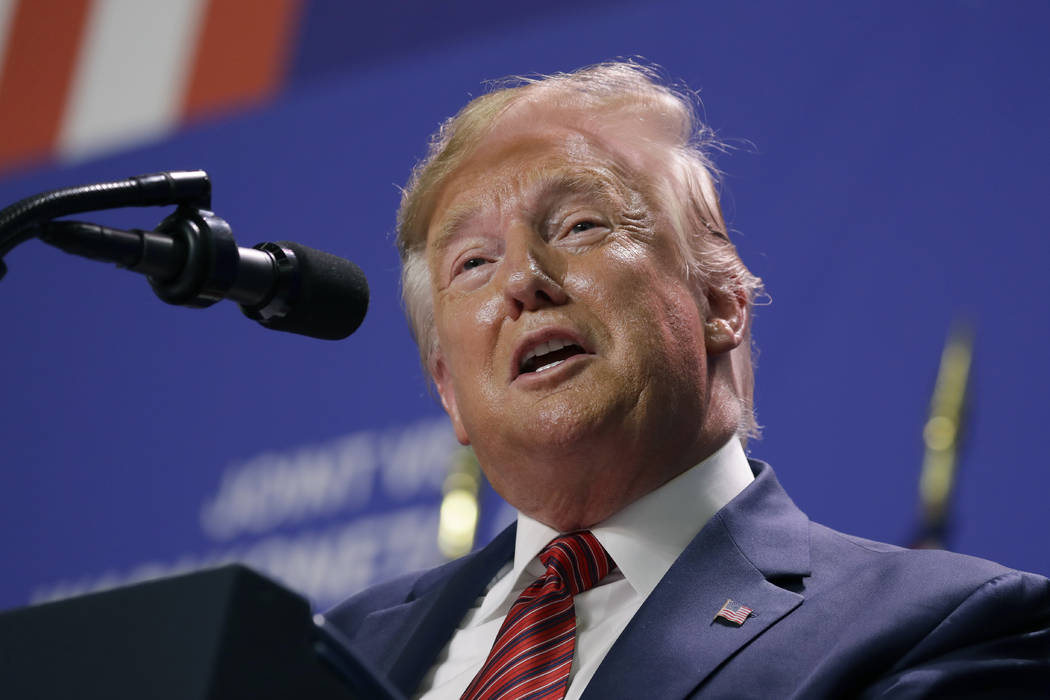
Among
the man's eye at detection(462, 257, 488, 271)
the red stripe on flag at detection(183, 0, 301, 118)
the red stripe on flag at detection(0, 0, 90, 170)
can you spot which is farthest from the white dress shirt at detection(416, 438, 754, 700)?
the red stripe on flag at detection(0, 0, 90, 170)

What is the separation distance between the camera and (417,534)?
9.74ft

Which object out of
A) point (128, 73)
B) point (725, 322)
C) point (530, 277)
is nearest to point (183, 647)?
point (530, 277)

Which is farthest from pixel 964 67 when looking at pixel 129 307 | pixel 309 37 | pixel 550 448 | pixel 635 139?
pixel 129 307

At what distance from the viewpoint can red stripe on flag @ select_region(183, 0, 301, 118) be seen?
4117 mm

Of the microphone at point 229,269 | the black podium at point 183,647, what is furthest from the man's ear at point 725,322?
the black podium at point 183,647

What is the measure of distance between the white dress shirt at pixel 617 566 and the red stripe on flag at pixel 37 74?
10.4 ft

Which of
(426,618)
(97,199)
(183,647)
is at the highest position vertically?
(97,199)

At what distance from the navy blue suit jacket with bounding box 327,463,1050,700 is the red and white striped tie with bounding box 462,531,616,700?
0.38 ft

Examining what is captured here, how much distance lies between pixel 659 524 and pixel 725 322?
0.39m

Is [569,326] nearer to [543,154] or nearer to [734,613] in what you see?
[543,154]

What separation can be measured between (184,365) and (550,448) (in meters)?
2.23

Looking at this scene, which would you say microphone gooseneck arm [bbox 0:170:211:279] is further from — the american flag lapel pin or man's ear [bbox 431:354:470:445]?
man's ear [bbox 431:354:470:445]

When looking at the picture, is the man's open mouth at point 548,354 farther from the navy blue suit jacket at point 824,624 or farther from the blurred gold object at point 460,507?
the blurred gold object at point 460,507

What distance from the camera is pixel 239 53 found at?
4.25m
